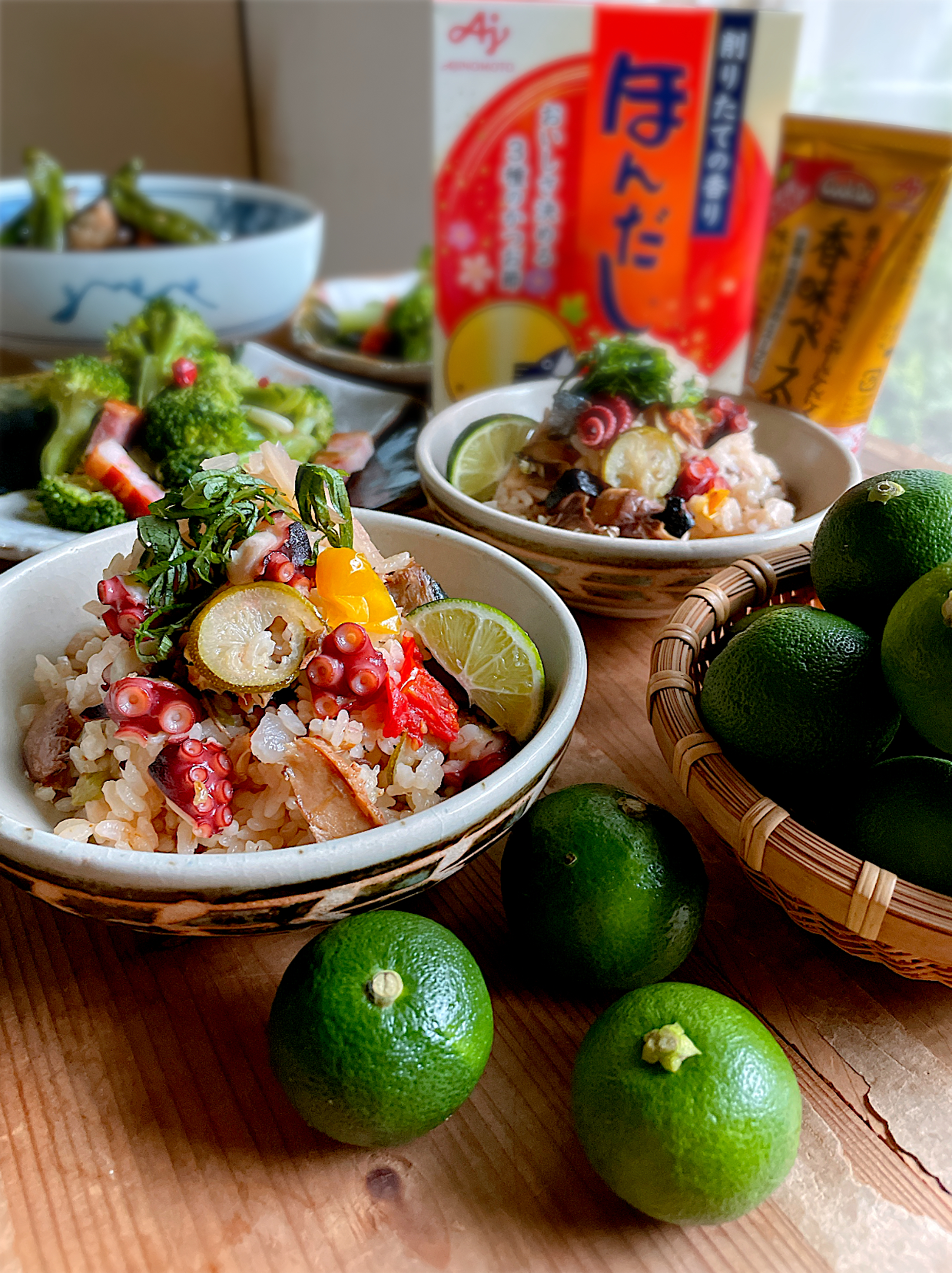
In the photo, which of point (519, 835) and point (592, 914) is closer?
point (592, 914)

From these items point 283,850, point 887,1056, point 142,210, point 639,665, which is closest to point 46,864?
point 283,850

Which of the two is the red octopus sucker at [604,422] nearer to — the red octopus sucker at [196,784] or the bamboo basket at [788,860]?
the bamboo basket at [788,860]

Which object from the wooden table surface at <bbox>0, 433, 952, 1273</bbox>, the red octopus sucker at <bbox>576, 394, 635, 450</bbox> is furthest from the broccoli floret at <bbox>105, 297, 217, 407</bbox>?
the wooden table surface at <bbox>0, 433, 952, 1273</bbox>

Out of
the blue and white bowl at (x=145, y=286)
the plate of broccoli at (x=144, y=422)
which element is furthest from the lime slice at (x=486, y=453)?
the blue and white bowl at (x=145, y=286)

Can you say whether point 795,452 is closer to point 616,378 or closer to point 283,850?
point 616,378

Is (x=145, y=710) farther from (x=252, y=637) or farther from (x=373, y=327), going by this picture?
(x=373, y=327)

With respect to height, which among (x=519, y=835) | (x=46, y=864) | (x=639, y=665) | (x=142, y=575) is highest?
(x=142, y=575)
